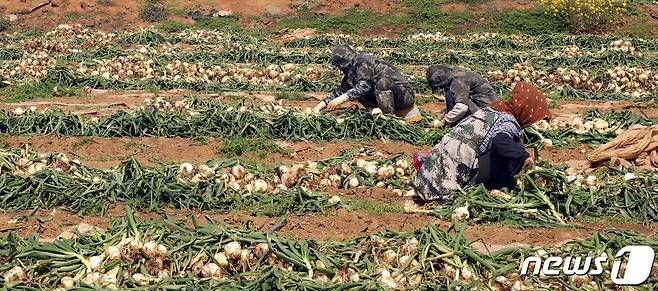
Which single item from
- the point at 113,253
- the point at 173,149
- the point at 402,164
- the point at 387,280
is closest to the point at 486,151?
the point at 402,164

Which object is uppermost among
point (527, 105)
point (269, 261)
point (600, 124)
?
point (527, 105)

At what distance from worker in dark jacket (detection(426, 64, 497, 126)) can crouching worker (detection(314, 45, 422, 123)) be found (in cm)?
74

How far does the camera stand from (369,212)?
5883 mm

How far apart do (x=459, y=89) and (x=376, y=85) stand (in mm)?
1219

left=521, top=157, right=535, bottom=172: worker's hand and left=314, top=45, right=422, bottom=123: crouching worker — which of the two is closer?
left=521, top=157, right=535, bottom=172: worker's hand

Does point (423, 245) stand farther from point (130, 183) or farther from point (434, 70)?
point (434, 70)

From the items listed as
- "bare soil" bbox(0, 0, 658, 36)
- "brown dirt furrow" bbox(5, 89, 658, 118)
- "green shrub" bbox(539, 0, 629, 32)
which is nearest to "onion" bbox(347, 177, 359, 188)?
"brown dirt furrow" bbox(5, 89, 658, 118)

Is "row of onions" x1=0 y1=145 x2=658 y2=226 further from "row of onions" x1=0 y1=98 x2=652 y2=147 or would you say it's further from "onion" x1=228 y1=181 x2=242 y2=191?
"row of onions" x1=0 y1=98 x2=652 y2=147

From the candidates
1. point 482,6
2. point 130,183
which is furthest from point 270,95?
point 482,6

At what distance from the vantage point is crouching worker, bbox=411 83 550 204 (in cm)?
549

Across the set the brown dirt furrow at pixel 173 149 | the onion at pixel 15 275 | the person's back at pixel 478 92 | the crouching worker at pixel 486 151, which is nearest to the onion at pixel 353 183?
the crouching worker at pixel 486 151

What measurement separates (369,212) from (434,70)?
2.54 metres

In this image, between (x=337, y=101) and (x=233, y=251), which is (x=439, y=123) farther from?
(x=233, y=251)

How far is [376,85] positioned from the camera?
8695mm
